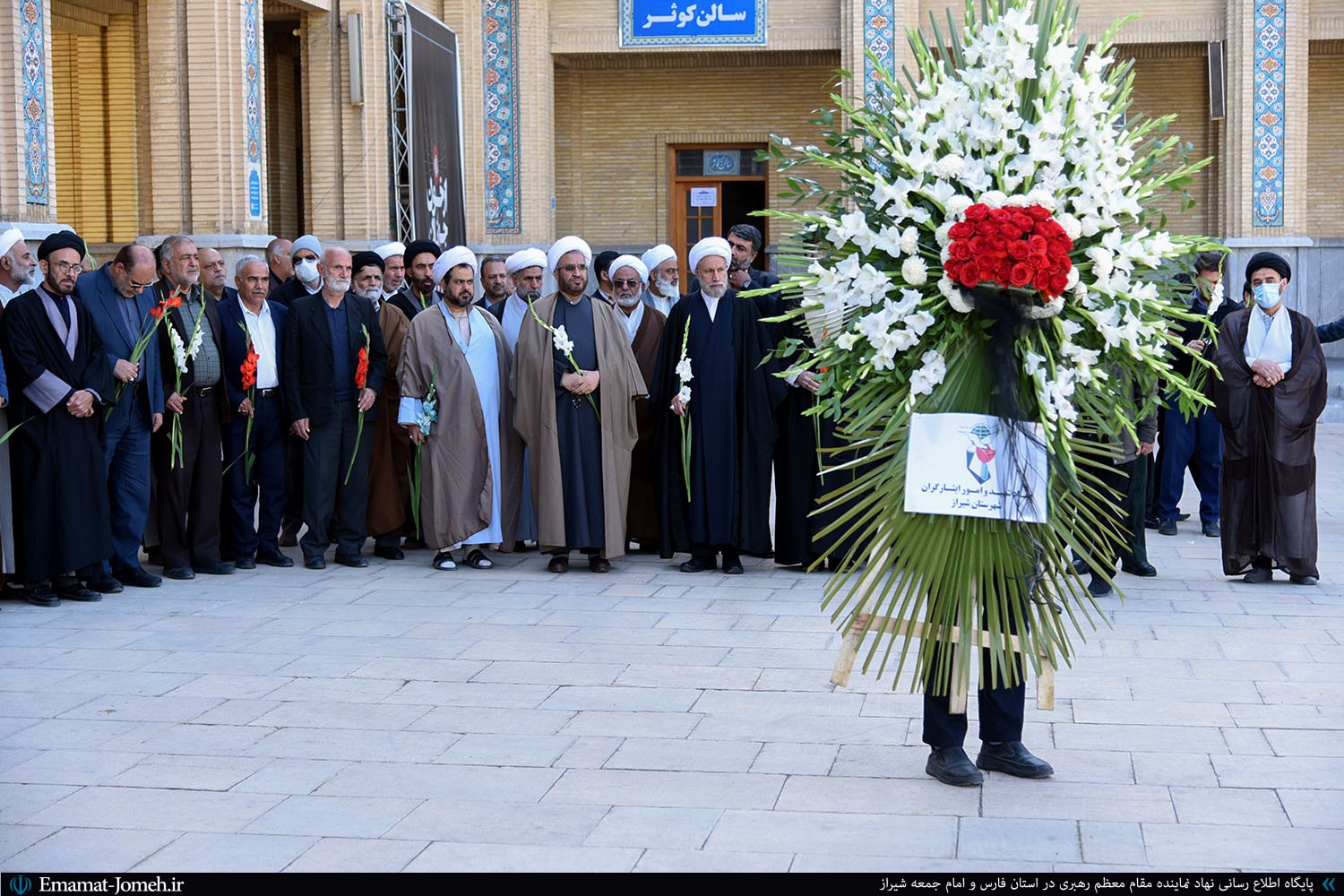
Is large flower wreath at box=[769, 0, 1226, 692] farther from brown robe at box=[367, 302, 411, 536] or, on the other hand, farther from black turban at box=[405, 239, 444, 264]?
black turban at box=[405, 239, 444, 264]

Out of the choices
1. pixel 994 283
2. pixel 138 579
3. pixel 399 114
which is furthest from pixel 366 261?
pixel 399 114

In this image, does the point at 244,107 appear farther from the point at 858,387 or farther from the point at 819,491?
the point at 858,387

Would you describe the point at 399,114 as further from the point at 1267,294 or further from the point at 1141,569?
the point at 1267,294

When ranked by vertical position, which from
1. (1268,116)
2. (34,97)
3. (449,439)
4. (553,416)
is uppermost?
(1268,116)

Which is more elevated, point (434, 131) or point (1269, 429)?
point (434, 131)

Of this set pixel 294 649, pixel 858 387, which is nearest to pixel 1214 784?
pixel 858 387

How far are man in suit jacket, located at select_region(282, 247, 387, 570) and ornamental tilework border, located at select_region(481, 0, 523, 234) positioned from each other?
10663 millimetres

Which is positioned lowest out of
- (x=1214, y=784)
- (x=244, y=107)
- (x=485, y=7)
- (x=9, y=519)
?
(x=1214, y=784)

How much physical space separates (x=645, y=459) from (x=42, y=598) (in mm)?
3152

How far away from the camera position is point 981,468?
14.0 ft

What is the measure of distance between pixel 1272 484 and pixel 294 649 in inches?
183

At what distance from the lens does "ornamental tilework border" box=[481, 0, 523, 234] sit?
19.0m

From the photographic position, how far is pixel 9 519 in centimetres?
739

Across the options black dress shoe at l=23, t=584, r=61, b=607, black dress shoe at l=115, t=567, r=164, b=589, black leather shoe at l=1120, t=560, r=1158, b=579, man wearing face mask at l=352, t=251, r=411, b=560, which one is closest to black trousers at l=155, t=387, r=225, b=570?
black dress shoe at l=115, t=567, r=164, b=589
